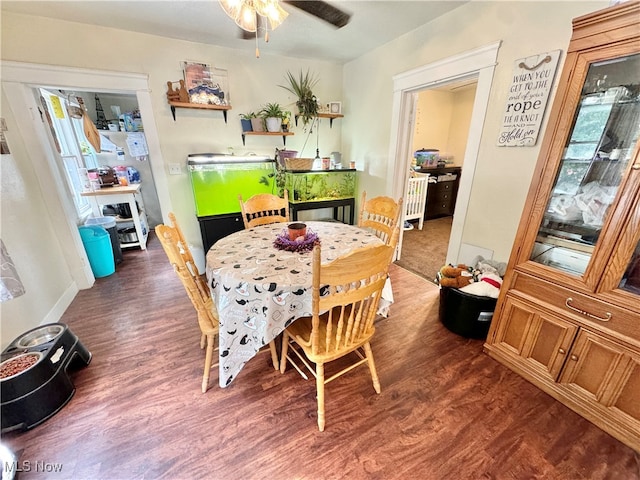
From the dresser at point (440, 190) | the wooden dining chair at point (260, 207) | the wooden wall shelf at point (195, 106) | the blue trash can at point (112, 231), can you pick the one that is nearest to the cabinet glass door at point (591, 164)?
the wooden dining chair at point (260, 207)

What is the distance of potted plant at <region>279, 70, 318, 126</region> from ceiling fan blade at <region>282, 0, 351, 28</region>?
4.41 ft

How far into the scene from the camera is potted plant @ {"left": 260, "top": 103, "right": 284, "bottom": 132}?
9.45 feet

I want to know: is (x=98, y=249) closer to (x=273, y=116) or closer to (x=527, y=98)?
(x=273, y=116)

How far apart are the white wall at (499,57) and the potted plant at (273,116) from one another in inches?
46.1

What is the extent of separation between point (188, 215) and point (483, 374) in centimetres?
316

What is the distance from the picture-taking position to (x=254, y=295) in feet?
3.90

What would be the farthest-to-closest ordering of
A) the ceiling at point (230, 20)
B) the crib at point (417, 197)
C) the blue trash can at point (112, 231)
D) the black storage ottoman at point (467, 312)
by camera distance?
the crib at point (417, 197) < the blue trash can at point (112, 231) < the ceiling at point (230, 20) < the black storage ottoman at point (467, 312)

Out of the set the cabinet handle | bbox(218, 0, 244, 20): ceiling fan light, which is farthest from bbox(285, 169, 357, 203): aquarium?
the cabinet handle

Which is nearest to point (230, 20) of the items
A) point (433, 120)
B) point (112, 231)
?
point (112, 231)

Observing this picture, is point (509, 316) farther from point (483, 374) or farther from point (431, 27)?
point (431, 27)

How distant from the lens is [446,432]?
127 centimetres

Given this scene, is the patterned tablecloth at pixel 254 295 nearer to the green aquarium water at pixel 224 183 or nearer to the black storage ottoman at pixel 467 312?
the black storage ottoman at pixel 467 312

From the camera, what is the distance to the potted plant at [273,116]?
2.88 metres

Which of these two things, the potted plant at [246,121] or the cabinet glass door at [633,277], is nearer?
the cabinet glass door at [633,277]
